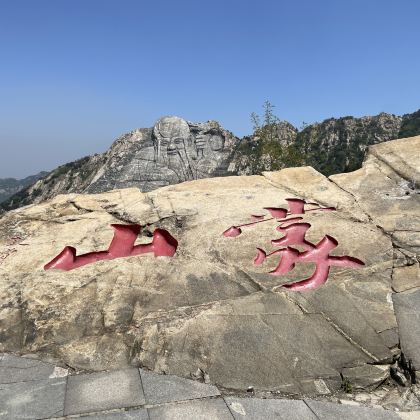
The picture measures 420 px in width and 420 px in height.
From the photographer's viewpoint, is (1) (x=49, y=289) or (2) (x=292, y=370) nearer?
(2) (x=292, y=370)

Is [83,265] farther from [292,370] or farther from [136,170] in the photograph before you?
[136,170]

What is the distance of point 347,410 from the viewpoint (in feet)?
14.4

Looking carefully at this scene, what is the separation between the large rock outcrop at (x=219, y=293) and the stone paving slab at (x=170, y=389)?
0.46ft

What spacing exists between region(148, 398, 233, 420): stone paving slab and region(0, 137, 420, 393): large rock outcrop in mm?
391

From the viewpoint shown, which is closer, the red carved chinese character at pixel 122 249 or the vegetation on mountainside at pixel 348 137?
the red carved chinese character at pixel 122 249

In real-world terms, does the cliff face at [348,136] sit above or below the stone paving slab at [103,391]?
above

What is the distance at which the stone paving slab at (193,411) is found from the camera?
13.4 feet

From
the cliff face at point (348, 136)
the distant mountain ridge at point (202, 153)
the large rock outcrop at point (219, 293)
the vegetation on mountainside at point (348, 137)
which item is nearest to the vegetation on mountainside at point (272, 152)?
the distant mountain ridge at point (202, 153)

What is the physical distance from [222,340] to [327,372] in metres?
1.19

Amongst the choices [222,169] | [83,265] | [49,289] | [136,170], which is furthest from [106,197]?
[222,169]

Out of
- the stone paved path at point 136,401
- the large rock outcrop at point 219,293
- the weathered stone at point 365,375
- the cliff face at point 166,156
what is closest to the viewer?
the stone paved path at point 136,401

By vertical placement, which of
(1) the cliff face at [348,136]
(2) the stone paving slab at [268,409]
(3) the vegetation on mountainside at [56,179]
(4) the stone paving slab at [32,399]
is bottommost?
(3) the vegetation on mountainside at [56,179]

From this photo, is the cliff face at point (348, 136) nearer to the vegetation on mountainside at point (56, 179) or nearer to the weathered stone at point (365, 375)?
the vegetation on mountainside at point (56, 179)

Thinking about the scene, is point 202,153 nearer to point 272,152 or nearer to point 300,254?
point 272,152
